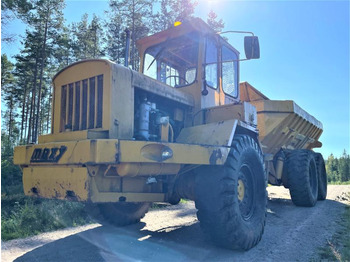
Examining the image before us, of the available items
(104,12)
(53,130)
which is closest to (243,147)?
(53,130)

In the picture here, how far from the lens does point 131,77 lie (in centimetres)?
368

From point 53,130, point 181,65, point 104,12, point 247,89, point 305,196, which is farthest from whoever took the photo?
point 104,12

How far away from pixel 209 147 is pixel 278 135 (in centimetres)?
450

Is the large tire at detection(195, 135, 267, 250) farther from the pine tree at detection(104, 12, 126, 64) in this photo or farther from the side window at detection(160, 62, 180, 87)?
the pine tree at detection(104, 12, 126, 64)

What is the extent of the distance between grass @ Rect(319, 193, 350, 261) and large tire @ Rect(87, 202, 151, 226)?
283cm

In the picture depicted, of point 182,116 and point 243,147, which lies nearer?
point 243,147

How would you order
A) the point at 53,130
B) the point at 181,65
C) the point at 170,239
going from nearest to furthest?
the point at 53,130, the point at 170,239, the point at 181,65

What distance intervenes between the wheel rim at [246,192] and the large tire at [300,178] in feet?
10.9

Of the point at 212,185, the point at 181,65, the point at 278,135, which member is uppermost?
the point at 181,65

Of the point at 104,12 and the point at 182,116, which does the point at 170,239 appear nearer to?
the point at 182,116

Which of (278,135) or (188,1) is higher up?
(188,1)

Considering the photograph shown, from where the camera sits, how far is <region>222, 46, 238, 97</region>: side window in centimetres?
537

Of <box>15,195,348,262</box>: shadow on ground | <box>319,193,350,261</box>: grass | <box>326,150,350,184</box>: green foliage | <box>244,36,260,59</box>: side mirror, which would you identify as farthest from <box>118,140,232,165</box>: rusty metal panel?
<box>326,150,350,184</box>: green foliage

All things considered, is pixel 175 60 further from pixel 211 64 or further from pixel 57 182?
pixel 57 182
